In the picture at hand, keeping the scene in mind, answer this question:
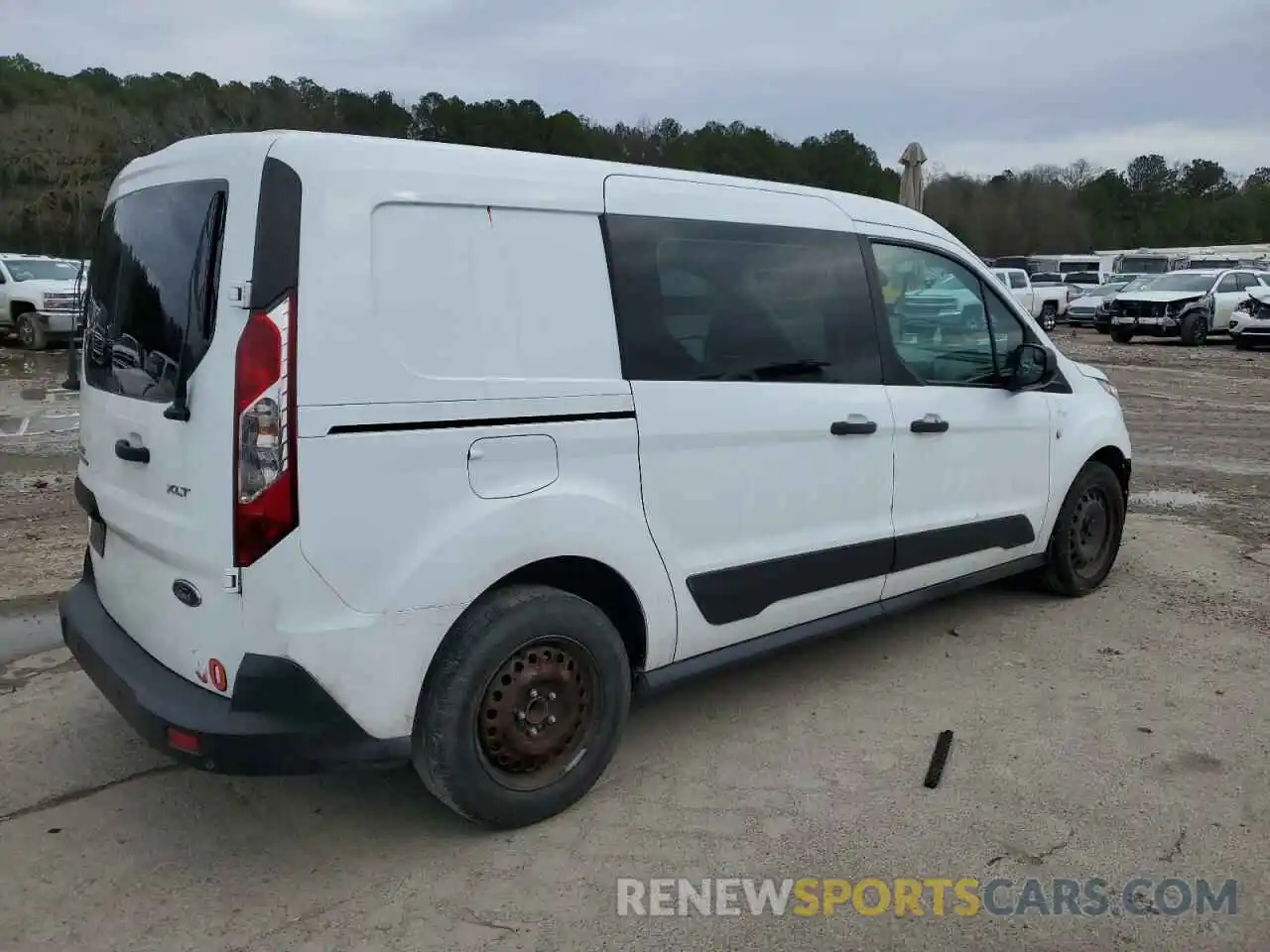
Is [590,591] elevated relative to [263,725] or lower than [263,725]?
elevated

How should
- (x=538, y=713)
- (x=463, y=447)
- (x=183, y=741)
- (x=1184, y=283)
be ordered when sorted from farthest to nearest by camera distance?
(x=1184, y=283), (x=538, y=713), (x=463, y=447), (x=183, y=741)

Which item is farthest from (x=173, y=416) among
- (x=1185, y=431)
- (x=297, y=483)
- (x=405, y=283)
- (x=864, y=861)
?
(x=1185, y=431)

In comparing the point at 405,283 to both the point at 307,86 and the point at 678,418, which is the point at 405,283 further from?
the point at 307,86

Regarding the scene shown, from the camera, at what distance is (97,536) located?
135 inches

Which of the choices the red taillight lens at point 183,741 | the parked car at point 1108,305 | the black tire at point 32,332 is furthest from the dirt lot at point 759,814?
the parked car at point 1108,305

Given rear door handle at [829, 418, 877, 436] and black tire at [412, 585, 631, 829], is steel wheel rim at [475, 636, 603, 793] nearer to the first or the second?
black tire at [412, 585, 631, 829]

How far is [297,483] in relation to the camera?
257 centimetres

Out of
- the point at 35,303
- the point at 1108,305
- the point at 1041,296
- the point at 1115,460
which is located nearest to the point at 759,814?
the point at 1115,460

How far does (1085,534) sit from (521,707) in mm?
3628

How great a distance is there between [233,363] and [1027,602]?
4283 mm

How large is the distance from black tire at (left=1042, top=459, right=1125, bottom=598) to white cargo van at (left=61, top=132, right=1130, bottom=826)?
1.55m

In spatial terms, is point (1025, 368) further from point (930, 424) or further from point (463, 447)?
point (463, 447)

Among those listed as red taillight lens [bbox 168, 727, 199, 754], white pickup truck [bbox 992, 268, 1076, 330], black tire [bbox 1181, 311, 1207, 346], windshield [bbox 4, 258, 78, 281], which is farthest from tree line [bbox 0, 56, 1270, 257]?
red taillight lens [bbox 168, 727, 199, 754]

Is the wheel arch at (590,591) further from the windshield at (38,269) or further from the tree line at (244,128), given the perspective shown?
the windshield at (38,269)
